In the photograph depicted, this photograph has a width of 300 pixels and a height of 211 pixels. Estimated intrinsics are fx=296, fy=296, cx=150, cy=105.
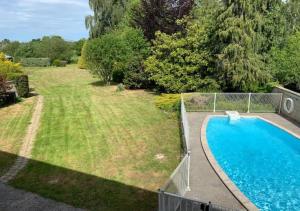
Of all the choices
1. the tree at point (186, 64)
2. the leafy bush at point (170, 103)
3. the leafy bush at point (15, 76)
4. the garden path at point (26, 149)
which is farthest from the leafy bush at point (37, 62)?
the leafy bush at point (170, 103)

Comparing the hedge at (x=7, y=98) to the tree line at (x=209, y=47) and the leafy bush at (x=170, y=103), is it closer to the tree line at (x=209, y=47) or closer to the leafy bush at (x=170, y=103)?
the tree line at (x=209, y=47)

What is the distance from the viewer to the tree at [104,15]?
144ft

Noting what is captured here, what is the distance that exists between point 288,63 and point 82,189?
54.3ft

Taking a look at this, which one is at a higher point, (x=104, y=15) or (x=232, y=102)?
(x=104, y=15)

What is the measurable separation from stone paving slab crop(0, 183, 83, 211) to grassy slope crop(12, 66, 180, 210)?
292 millimetres

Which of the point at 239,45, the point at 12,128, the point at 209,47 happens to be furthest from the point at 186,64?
the point at 12,128

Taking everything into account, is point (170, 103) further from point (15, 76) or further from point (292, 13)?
point (292, 13)

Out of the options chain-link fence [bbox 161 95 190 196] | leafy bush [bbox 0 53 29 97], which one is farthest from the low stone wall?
leafy bush [bbox 0 53 29 97]

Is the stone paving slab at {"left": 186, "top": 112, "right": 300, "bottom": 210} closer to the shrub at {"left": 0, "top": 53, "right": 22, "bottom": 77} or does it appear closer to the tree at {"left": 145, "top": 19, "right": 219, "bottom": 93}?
the tree at {"left": 145, "top": 19, "right": 219, "bottom": 93}

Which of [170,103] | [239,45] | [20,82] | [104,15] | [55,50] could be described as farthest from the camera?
[55,50]

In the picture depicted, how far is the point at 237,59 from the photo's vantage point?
1922 centimetres

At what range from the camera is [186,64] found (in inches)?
851

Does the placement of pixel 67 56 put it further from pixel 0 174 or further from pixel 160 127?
pixel 0 174

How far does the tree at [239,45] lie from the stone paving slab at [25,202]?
46.2 feet
